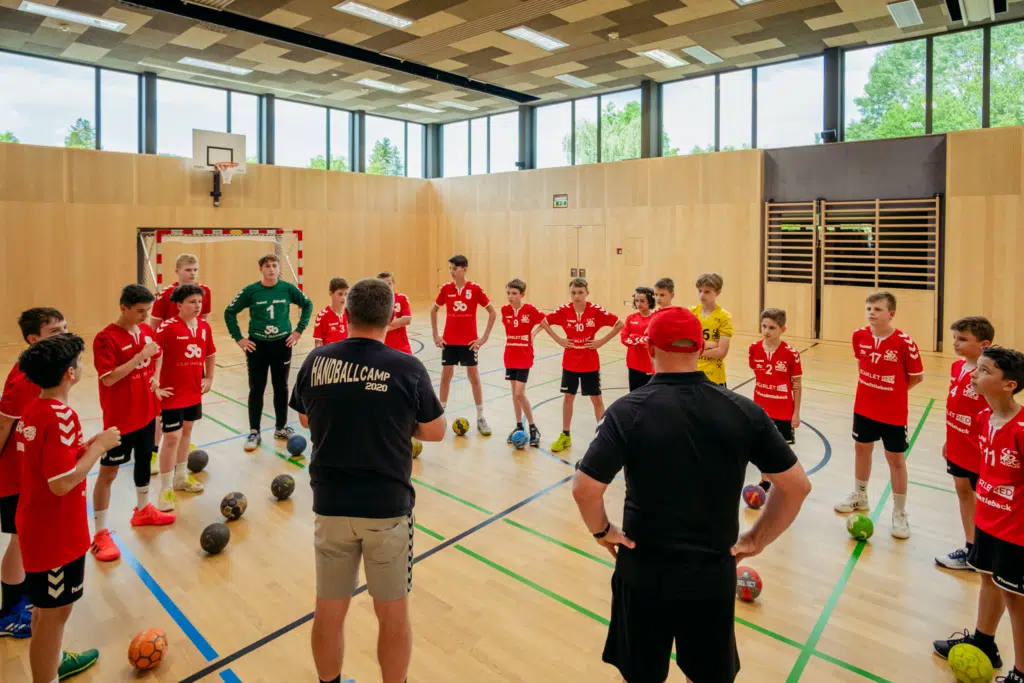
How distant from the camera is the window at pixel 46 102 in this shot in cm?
1305

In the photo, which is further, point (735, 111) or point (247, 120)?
point (247, 120)

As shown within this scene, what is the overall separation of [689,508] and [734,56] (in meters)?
13.8

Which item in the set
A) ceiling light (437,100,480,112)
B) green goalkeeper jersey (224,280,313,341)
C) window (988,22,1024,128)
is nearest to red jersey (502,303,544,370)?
green goalkeeper jersey (224,280,313,341)

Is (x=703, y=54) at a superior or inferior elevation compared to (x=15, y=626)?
superior

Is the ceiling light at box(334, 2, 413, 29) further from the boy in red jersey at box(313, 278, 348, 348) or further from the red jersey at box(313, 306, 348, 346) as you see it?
the red jersey at box(313, 306, 348, 346)

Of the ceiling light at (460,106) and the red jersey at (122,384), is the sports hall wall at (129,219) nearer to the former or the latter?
the ceiling light at (460,106)

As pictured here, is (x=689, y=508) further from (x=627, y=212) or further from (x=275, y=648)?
(x=627, y=212)

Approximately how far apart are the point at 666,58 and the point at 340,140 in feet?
32.8

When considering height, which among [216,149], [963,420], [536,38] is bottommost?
[963,420]

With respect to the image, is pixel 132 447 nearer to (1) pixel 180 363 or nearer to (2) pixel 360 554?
(1) pixel 180 363

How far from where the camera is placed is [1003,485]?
272 centimetres

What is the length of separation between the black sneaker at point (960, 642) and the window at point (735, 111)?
12909 mm

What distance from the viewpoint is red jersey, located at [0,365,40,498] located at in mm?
2994

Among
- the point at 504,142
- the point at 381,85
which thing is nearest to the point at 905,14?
the point at 504,142
